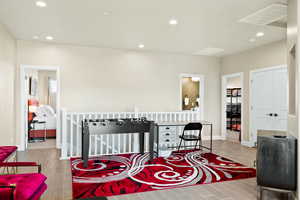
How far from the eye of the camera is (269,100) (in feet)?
19.5

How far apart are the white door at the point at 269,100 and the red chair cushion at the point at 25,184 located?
5.48 meters

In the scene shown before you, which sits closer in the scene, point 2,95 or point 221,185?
point 221,185

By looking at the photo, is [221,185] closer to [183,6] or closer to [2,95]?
[183,6]

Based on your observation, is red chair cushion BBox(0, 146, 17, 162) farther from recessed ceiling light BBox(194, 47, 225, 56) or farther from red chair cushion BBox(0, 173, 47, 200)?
recessed ceiling light BBox(194, 47, 225, 56)

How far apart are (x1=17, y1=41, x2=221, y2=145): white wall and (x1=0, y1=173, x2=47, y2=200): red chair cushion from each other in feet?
12.7

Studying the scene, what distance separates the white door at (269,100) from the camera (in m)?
5.57

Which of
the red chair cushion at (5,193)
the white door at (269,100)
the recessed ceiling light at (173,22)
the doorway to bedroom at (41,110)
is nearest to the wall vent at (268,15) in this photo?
the recessed ceiling light at (173,22)

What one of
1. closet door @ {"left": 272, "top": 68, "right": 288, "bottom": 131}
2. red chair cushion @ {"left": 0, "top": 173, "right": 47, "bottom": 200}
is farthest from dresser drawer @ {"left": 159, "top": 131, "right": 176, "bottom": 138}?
red chair cushion @ {"left": 0, "top": 173, "right": 47, "bottom": 200}

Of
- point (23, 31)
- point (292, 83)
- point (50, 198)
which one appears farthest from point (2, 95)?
point (292, 83)

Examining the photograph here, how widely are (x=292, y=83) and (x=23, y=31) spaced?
528 centimetres

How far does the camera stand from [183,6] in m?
3.68

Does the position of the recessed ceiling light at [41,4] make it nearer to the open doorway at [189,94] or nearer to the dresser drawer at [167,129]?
the dresser drawer at [167,129]

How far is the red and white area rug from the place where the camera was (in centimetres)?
330

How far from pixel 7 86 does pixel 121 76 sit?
287cm
